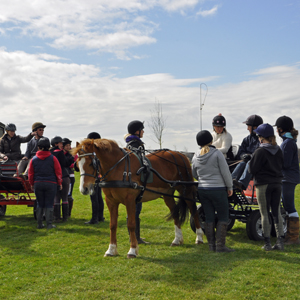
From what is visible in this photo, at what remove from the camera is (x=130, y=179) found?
552 cm


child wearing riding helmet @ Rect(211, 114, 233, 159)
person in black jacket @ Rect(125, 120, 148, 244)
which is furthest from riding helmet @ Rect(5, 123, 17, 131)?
child wearing riding helmet @ Rect(211, 114, 233, 159)

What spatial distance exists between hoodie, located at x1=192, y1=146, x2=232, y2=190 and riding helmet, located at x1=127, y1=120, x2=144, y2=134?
148 cm

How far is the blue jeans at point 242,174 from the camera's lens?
611cm

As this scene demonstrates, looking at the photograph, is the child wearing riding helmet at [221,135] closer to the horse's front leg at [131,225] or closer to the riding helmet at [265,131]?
the riding helmet at [265,131]

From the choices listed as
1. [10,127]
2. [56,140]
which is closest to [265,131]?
[56,140]

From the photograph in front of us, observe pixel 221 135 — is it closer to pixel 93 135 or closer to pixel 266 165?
pixel 266 165

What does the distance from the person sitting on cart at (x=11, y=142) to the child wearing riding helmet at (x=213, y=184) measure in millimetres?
5409

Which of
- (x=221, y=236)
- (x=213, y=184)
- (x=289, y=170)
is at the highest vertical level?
(x=289, y=170)

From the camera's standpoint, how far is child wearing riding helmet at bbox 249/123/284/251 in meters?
5.57

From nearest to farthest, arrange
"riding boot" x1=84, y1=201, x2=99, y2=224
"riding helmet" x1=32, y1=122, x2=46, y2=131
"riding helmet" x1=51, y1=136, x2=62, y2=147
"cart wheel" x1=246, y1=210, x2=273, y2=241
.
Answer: "cart wheel" x1=246, y1=210, x2=273, y2=241
"riding boot" x1=84, y1=201, x2=99, y2=224
"riding helmet" x1=32, y1=122, x2=46, y2=131
"riding helmet" x1=51, y1=136, x2=62, y2=147

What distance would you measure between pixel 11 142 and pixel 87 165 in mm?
5142

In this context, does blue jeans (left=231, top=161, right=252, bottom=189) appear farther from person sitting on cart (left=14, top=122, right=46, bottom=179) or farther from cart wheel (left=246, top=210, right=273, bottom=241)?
person sitting on cart (left=14, top=122, right=46, bottom=179)

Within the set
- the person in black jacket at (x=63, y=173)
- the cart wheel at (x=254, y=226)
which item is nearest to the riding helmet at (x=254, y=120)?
the cart wheel at (x=254, y=226)

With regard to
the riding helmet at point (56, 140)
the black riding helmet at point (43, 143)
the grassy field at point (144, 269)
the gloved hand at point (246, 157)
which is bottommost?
the grassy field at point (144, 269)
